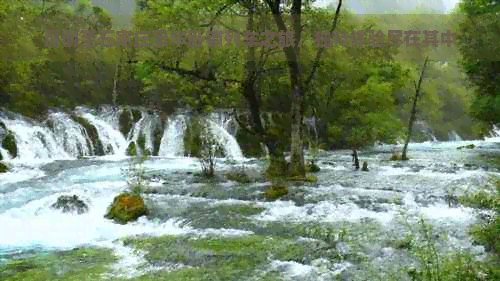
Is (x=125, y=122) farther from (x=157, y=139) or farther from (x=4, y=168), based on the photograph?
(x=4, y=168)

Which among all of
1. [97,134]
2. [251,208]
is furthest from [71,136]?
[251,208]

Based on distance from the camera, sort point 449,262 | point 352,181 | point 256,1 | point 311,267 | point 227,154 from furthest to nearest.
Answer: point 227,154
point 256,1
point 352,181
point 311,267
point 449,262

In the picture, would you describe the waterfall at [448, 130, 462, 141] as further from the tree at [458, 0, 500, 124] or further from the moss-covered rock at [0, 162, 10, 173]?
the moss-covered rock at [0, 162, 10, 173]

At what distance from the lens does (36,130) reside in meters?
22.0

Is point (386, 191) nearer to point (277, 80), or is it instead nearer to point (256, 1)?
point (256, 1)

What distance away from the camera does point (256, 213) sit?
10930 millimetres

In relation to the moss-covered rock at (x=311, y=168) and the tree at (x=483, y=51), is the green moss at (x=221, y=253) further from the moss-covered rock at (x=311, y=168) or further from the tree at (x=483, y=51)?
the tree at (x=483, y=51)

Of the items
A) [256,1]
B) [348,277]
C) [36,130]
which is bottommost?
[348,277]

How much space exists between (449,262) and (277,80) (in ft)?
65.5

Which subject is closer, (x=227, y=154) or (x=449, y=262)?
(x=449, y=262)

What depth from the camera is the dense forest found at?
16719 millimetres

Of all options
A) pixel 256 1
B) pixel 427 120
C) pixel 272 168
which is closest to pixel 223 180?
pixel 272 168

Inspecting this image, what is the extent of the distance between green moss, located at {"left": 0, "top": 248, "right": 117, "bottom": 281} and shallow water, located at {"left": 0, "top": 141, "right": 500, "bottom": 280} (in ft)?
0.88

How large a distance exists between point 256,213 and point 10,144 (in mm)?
13319
